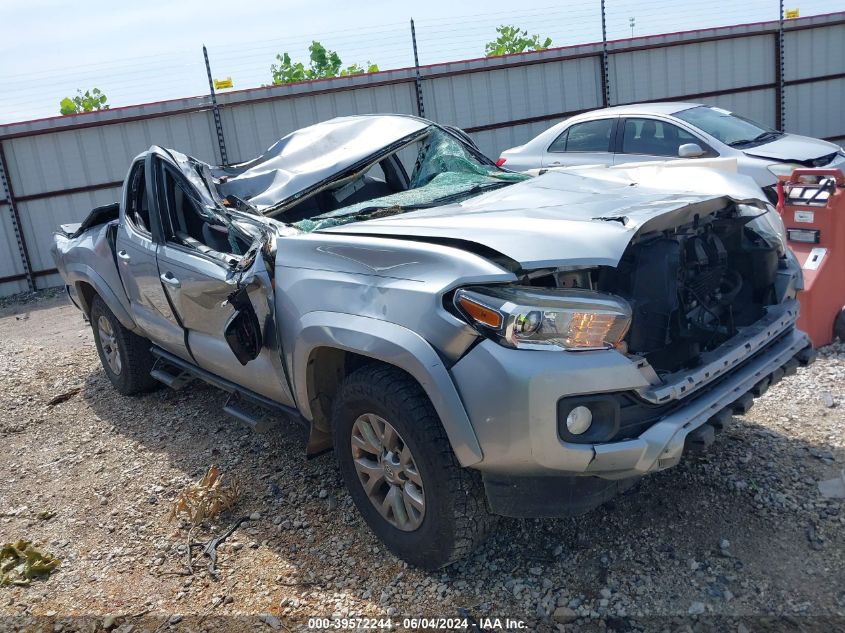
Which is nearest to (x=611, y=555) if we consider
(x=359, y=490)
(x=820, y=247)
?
(x=359, y=490)

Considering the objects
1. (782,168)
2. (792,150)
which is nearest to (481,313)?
(782,168)

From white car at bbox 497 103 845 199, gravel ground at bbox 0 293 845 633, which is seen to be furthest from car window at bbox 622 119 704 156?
gravel ground at bbox 0 293 845 633

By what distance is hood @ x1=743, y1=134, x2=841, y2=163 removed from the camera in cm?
782

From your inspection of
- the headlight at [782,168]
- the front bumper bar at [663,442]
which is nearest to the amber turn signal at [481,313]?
the front bumper bar at [663,442]

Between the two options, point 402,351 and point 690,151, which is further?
point 690,151

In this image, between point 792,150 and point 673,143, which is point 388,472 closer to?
point 673,143

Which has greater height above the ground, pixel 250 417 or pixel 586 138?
pixel 586 138

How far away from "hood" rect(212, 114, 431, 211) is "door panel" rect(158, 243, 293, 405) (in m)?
0.45

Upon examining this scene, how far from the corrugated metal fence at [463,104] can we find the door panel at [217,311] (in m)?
8.33

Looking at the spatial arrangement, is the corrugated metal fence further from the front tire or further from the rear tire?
the front tire

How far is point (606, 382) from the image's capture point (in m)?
2.61

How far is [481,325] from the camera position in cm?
266

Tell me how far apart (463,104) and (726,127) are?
5545 millimetres

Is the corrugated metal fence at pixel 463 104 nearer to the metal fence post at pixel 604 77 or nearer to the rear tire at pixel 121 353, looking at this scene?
the metal fence post at pixel 604 77
